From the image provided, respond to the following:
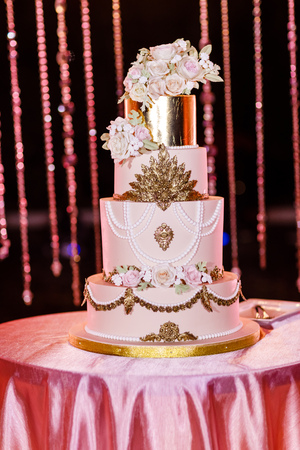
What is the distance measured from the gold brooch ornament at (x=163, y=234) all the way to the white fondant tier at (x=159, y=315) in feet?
0.59

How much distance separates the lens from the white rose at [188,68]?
311cm

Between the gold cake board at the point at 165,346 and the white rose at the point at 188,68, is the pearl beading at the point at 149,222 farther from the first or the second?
the white rose at the point at 188,68

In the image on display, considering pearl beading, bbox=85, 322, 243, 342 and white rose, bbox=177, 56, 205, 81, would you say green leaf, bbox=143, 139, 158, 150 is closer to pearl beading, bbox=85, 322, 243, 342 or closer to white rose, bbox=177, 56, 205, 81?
white rose, bbox=177, 56, 205, 81

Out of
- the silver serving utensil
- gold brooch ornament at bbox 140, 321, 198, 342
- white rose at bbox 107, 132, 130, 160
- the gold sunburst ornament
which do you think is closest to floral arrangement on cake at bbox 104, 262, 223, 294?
gold brooch ornament at bbox 140, 321, 198, 342

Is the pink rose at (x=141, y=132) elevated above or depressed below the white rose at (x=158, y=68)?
below

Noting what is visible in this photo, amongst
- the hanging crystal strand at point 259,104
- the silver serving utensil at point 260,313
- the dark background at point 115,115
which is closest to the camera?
the silver serving utensil at point 260,313

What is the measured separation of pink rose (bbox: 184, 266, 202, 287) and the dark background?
13.0 feet

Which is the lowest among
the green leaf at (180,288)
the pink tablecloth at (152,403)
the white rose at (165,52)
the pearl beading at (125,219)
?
the pink tablecloth at (152,403)

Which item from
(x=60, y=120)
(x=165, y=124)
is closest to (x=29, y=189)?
(x=60, y=120)

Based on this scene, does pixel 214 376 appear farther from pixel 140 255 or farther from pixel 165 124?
pixel 165 124

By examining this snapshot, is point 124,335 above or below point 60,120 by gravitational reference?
below

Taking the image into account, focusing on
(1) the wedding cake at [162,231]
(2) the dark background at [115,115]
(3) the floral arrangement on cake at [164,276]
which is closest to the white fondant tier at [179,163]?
(1) the wedding cake at [162,231]

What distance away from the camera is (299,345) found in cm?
310

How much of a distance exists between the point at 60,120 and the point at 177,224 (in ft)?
16.6
